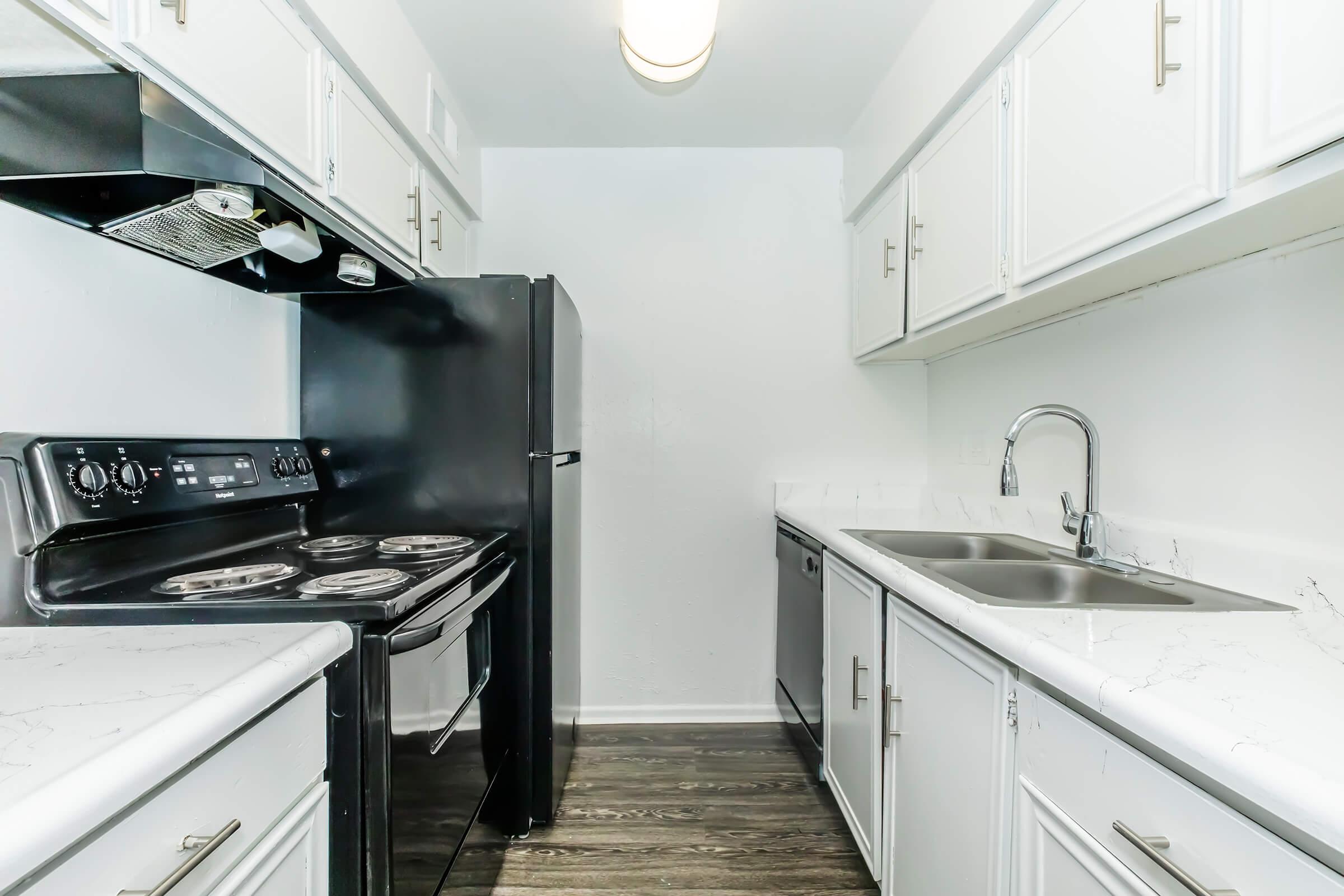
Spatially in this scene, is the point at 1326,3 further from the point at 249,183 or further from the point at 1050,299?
the point at 249,183

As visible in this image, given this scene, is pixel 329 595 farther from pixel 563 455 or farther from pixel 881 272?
pixel 881 272

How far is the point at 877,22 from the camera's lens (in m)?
1.80

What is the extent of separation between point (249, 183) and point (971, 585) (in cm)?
163

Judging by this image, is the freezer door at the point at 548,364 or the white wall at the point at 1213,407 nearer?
the white wall at the point at 1213,407

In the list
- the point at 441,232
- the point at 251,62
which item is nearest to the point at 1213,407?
the point at 251,62

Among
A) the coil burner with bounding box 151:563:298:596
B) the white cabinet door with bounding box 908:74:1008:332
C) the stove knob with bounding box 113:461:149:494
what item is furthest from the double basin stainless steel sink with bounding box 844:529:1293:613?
the stove knob with bounding box 113:461:149:494

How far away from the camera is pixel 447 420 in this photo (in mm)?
1714

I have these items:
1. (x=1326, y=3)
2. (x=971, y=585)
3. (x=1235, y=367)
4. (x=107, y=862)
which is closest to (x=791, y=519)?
(x=971, y=585)

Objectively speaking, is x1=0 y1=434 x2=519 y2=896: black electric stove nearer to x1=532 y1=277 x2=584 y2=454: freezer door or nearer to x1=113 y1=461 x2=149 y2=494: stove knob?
x1=113 y1=461 x2=149 y2=494: stove knob

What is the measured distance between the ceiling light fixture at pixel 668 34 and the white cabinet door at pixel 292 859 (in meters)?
1.75

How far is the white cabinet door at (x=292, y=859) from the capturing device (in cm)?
70

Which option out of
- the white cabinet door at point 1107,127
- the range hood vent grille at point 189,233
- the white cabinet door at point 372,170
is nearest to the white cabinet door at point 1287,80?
the white cabinet door at point 1107,127

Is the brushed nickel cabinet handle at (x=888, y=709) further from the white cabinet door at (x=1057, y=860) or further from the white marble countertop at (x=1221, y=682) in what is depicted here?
the white cabinet door at (x=1057, y=860)

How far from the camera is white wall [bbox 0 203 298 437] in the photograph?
102 centimetres
